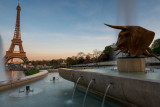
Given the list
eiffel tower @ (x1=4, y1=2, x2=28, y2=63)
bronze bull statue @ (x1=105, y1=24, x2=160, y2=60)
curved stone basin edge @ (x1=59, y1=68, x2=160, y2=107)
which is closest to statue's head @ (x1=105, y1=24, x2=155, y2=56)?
bronze bull statue @ (x1=105, y1=24, x2=160, y2=60)

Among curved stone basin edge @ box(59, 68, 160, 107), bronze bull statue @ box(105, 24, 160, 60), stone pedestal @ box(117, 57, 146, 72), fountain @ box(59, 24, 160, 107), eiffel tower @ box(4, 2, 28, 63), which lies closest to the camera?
curved stone basin edge @ box(59, 68, 160, 107)

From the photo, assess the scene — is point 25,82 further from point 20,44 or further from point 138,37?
point 20,44

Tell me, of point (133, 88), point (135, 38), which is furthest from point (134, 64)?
point (133, 88)

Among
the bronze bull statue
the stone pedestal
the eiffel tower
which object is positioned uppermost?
the eiffel tower

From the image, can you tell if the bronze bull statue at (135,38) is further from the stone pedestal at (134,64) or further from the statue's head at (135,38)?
the stone pedestal at (134,64)

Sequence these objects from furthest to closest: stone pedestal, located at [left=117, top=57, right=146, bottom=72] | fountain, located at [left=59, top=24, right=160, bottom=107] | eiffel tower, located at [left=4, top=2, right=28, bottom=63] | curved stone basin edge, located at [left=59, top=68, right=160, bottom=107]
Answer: eiffel tower, located at [left=4, top=2, right=28, bottom=63]
stone pedestal, located at [left=117, top=57, right=146, bottom=72]
fountain, located at [left=59, top=24, right=160, bottom=107]
curved stone basin edge, located at [left=59, top=68, right=160, bottom=107]

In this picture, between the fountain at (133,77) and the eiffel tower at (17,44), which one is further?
the eiffel tower at (17,44)

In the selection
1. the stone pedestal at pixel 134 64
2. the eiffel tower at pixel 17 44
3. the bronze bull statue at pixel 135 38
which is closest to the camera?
the bronze bull statue at pixel 135 38

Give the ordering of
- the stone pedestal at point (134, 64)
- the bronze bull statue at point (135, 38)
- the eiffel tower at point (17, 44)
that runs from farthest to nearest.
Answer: the eiffel tower at point (17, 44) < the stone pedestal at point (134, 64) < the bronze bull statue at point (135, 38)

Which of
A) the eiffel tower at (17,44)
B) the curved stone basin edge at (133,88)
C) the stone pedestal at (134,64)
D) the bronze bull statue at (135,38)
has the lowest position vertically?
the curved stone basin edge at (133,88)

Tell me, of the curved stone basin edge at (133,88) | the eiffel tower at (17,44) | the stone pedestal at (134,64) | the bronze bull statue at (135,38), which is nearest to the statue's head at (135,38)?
the bronze bull statue at (135,38)

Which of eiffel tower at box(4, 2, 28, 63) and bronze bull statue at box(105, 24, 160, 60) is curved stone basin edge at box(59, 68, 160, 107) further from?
eiffel tower at box(4, 2, 28, 63)

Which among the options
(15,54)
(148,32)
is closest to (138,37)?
(148,32)

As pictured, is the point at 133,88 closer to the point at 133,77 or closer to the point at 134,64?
the point at 133,77
